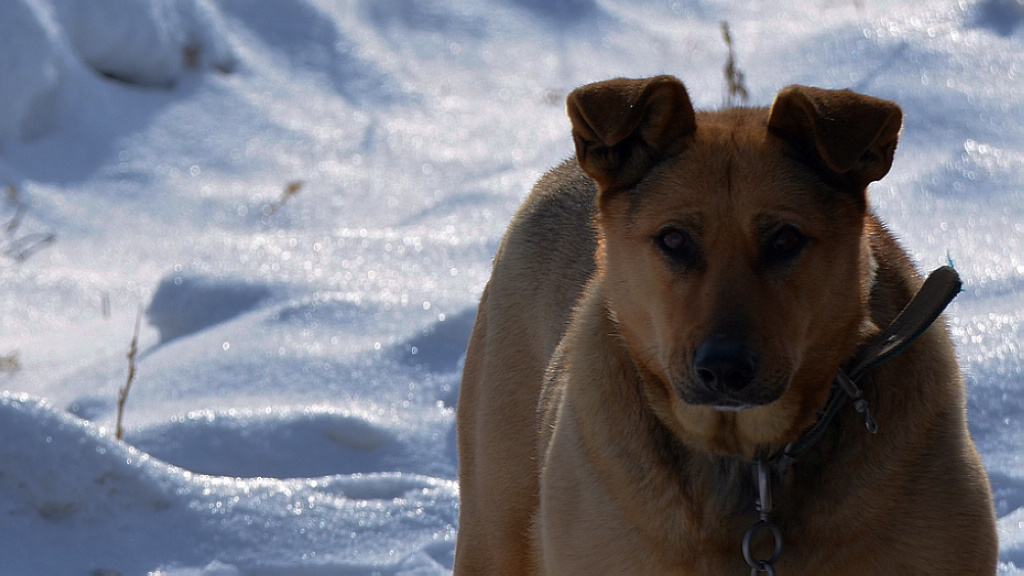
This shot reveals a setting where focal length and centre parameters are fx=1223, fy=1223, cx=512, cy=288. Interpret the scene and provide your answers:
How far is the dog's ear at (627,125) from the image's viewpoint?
279cm

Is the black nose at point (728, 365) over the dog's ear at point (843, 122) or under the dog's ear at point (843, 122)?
under

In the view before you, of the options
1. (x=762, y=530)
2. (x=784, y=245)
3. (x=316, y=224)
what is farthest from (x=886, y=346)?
(x=316, y=224)

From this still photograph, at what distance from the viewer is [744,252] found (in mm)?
2646

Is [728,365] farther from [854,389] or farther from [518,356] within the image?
[518,356]

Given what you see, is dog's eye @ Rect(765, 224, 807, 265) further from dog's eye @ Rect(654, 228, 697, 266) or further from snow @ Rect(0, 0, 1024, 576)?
snow @ Rect(0, 0, 1024, 576)

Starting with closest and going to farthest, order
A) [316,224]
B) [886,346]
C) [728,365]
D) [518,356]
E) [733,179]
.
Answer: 1. [728,365]
2. [886,346]
3. [733,179]
4. [518,356]
5. [316,224]

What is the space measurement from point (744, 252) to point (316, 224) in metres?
5.60

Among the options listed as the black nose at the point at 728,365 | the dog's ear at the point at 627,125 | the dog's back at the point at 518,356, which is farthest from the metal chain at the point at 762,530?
the dog's back at the point at 518,356

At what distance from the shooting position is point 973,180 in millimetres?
6348

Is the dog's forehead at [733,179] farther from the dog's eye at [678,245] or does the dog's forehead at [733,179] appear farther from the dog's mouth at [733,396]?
the dog's mouth at [733,396]

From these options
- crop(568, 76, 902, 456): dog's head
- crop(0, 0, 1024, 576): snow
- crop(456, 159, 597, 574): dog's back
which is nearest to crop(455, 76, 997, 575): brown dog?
crop(568, 76, 902, 456): dog's head

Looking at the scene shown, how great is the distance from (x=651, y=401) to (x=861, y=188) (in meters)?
0.68

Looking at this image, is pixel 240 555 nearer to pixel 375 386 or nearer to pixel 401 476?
pixel 401 476

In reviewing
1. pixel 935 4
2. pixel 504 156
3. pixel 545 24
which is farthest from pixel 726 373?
pixel 545 24
